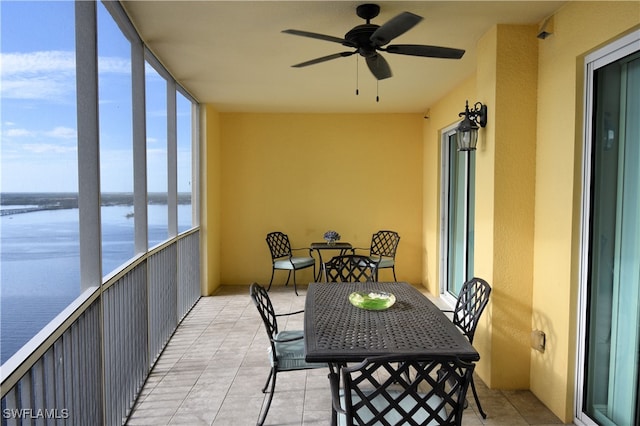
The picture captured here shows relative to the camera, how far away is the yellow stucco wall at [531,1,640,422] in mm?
2369

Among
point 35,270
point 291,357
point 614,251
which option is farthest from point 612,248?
point 35,270

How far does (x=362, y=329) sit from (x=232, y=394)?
123 cm

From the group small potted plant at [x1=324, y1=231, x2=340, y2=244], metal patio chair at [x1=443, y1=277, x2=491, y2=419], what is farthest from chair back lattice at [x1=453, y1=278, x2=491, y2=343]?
small potted plant at [x1=324, y1=231, x2=340, y2=244]

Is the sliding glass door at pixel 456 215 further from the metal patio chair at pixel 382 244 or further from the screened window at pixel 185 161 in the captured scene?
the screened window at pixel 185 161

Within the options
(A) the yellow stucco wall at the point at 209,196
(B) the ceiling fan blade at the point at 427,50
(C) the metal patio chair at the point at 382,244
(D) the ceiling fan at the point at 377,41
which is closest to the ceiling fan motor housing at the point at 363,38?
(D) the ceiling fan at the point at 377,41

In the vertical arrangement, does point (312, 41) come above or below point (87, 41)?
above

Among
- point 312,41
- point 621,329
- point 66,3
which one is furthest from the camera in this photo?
point 312,41

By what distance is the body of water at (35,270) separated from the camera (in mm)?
1365

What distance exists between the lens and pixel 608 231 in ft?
7.25

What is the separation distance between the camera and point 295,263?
5.52 metres

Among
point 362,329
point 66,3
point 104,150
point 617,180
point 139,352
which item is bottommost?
point 139,352

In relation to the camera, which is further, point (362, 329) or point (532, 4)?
point (532, 4)

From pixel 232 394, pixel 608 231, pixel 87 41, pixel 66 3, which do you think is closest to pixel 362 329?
pixel 232 394

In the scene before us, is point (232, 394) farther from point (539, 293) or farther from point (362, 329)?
point (539, 293)
